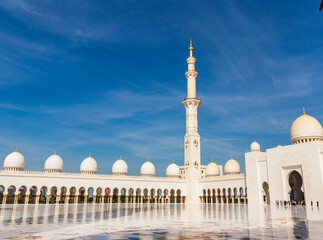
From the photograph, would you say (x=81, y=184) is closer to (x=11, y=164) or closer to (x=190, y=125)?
(x=11, y=164)

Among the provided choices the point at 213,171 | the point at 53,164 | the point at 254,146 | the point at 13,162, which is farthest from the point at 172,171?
the point at 13,162

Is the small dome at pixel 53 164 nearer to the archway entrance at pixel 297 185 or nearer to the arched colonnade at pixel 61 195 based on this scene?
the arched colonnade at pixel 61 195

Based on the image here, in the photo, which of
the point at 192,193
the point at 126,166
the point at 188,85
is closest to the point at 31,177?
the point at 126,166

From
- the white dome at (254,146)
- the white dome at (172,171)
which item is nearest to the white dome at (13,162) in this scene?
the white dome at (172,171)

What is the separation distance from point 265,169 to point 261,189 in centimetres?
245

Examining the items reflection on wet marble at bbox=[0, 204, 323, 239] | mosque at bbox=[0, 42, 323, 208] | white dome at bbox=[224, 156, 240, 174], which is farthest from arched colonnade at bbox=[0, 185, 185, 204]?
reflection on wet marble at bbox=[0, 204, 323, 239]

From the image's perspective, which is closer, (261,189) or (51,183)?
(261,189)

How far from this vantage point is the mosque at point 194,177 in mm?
29000

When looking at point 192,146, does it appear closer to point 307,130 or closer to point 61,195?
point 307,130

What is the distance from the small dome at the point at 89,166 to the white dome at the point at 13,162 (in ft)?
27.0

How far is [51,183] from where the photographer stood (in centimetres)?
3531

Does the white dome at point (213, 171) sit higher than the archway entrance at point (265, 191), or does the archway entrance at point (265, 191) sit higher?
the white dome at point (213, 171)

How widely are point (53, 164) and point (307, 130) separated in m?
31.8

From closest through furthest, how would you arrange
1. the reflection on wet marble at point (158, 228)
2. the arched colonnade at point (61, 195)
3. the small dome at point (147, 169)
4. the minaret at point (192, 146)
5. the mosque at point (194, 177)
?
the reflection on wet marble at point (158, 228)
the mosque at point (194, 177)
the arched colonnade at point (61, 195)
the minaret at point (192, 146)
the small dome at point (147, 169)
